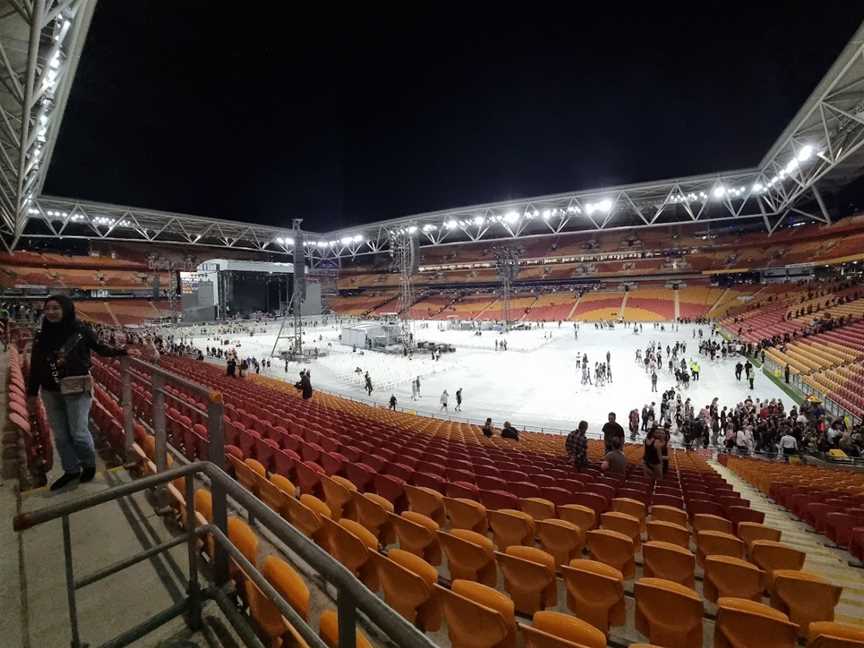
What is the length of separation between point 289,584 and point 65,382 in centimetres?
289

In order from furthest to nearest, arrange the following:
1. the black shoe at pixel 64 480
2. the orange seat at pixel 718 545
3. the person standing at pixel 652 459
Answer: the person standing at pixel 652 459 < the orange seat at pixel 718 545 < the black shoe at pixel 64 480

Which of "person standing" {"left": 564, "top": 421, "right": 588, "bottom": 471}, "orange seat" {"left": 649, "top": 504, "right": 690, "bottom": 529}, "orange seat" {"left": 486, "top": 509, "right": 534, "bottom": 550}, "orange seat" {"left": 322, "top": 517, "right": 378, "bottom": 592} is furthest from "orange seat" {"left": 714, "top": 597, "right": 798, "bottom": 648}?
"person standing" {"left": 564, "top": 421, "right": 588, "bottom": 471}

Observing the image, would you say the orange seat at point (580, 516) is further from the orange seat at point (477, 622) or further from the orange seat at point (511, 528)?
the orange seat at point (477, 622)

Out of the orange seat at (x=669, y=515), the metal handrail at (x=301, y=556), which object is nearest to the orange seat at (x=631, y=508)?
the orange seat at (x=669, y=515)

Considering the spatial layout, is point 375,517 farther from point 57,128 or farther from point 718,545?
point 57,128

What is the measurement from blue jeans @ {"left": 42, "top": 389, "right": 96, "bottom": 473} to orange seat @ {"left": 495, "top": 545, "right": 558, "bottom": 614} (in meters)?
3.66

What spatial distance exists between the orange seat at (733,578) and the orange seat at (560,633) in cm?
177

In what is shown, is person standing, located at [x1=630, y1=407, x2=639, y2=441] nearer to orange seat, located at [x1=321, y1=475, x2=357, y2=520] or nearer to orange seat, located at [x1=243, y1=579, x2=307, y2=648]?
orange seat, located at [x1=321, y1=475, x2=357, y2=520]

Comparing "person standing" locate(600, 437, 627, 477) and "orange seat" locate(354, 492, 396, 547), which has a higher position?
"orange seat" locate(354, 492, 396, 547)

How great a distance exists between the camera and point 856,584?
14.1 feet

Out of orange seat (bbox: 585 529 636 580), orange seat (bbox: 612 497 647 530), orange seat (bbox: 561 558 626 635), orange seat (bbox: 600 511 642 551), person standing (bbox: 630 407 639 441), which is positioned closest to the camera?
orange seat (bbox: 561 558 626 635)

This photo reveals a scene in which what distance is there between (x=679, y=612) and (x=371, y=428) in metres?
8.61

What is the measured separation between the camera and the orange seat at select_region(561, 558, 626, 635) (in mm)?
2854

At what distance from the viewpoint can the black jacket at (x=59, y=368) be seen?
11.8 feet
